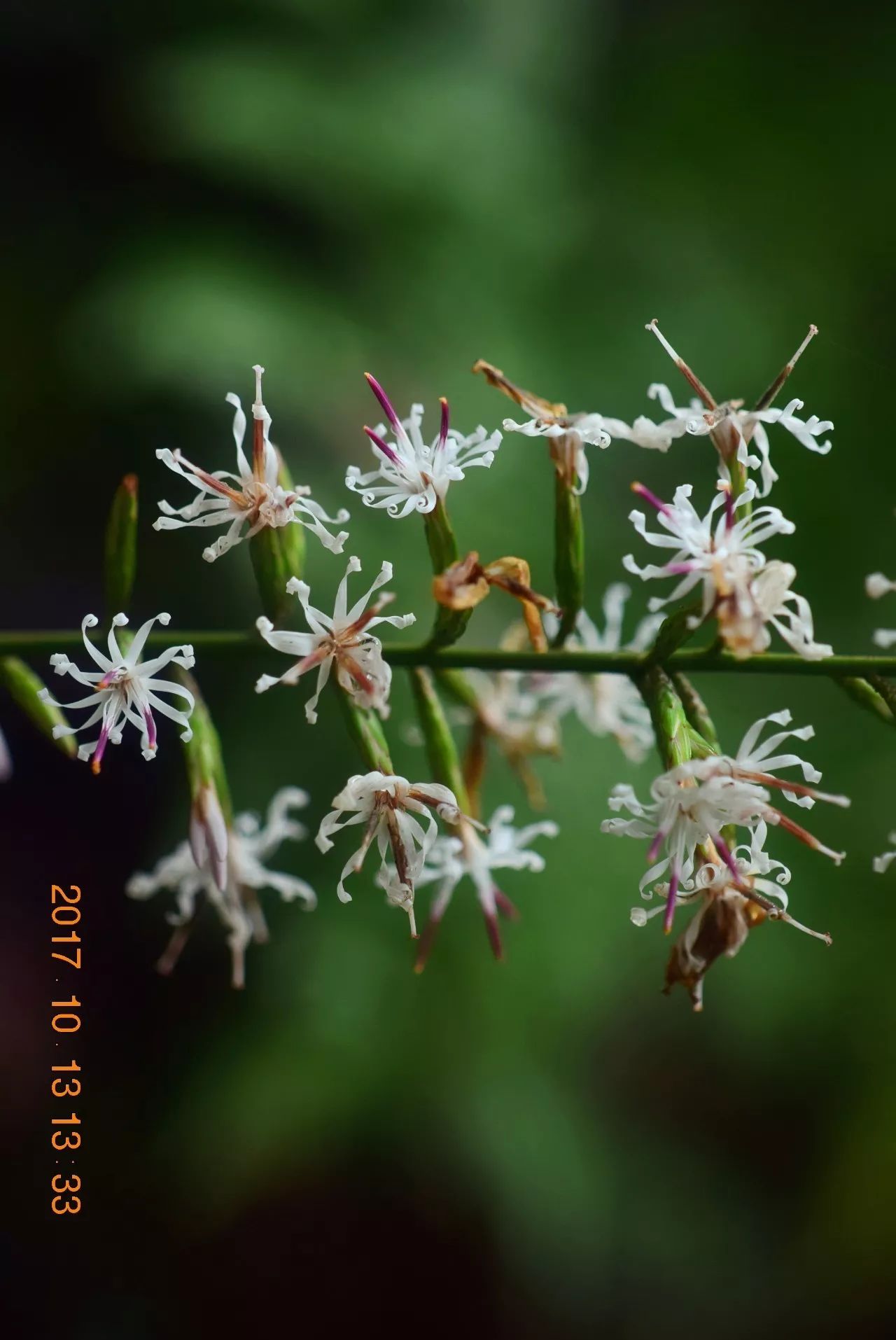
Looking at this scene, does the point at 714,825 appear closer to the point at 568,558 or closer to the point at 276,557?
the point at 568,558

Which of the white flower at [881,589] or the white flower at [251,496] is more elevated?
the white flower at [251,496]

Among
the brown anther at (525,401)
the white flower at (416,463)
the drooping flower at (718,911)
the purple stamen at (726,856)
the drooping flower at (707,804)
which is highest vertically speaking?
the brown anther at (525,401)

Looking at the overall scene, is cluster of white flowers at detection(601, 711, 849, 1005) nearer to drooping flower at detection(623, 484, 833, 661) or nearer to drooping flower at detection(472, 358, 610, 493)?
drooping flower at detection(623, 484, 833, 661)

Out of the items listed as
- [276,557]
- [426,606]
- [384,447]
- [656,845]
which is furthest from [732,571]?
[426,606]

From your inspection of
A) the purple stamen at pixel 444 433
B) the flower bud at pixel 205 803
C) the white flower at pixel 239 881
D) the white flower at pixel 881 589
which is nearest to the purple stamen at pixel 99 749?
the flower bud at pixel 205 803

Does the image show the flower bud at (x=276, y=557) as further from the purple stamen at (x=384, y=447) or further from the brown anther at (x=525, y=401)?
the brown anther at (x=525, y=401)
